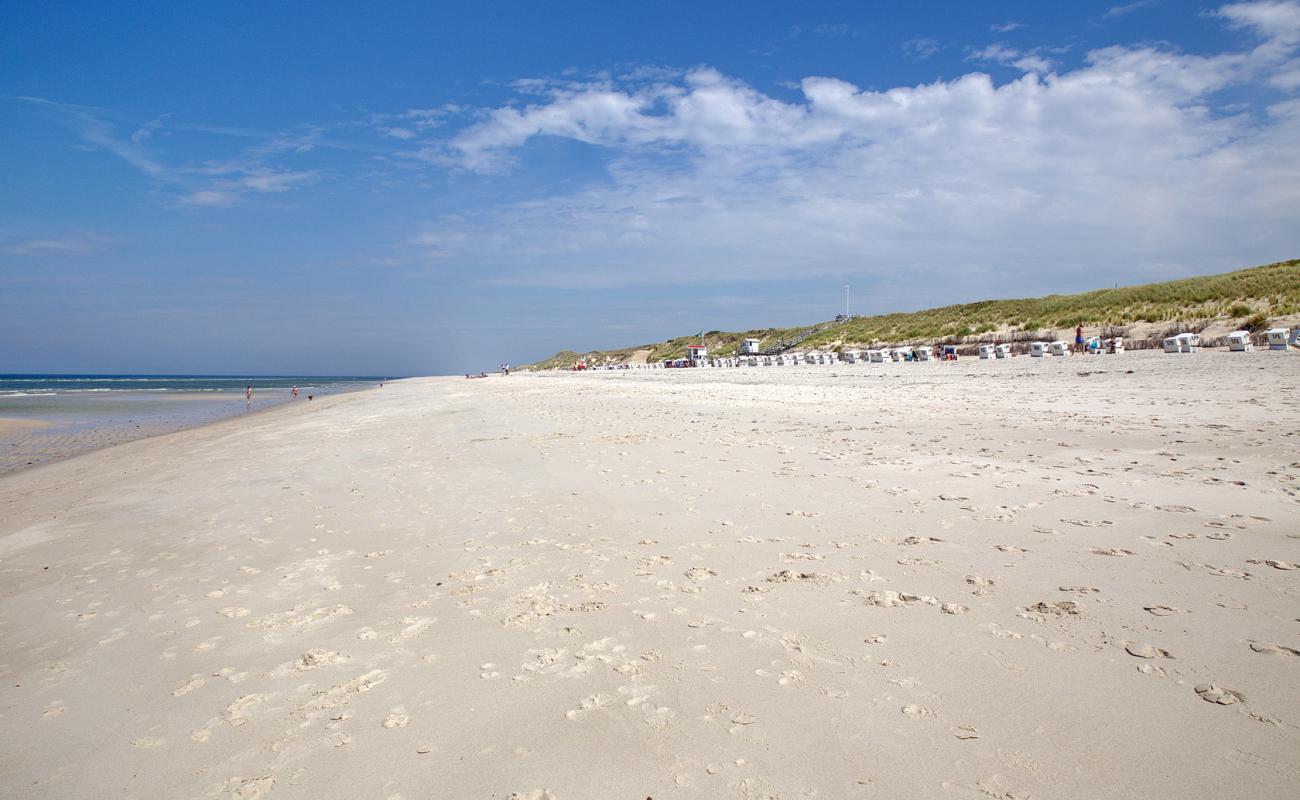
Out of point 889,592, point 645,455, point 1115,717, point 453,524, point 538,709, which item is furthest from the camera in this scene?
point 645,455

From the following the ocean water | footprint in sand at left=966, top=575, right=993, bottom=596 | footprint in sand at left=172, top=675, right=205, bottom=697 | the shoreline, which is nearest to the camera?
footprint in sand at left=172, top=675, right=205, bottom=697

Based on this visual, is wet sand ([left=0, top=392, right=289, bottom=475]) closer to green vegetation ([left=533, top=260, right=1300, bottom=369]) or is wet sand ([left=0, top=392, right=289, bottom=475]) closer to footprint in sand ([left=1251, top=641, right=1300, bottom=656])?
footprint in sand ([left=1251, top=641, right=1300, bottom=656])

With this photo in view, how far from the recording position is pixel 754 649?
3.26m

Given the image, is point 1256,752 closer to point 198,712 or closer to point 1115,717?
point 1115,717

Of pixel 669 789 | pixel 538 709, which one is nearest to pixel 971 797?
pixel 669 789

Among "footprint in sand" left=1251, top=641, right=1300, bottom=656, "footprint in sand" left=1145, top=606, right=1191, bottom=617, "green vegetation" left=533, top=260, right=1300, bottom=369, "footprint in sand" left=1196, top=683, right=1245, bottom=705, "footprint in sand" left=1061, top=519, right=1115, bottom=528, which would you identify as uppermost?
"green vegetation" left=533, top=260, right=1300, bottom=369

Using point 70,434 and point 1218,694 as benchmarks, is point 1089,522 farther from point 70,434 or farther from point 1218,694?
point 70,434

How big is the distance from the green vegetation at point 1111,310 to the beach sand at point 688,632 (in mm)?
28618

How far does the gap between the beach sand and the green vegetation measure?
28.6 m

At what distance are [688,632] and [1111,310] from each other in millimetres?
42515

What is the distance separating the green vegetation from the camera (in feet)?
92.6

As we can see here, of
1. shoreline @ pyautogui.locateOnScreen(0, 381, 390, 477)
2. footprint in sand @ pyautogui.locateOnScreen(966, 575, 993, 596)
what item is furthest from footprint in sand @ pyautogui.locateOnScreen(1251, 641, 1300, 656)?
shoreline @ pyautogui.locateOnScreen(0, 381, 390, 477)

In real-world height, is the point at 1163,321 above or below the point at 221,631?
above

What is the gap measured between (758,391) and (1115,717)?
1855 cm
